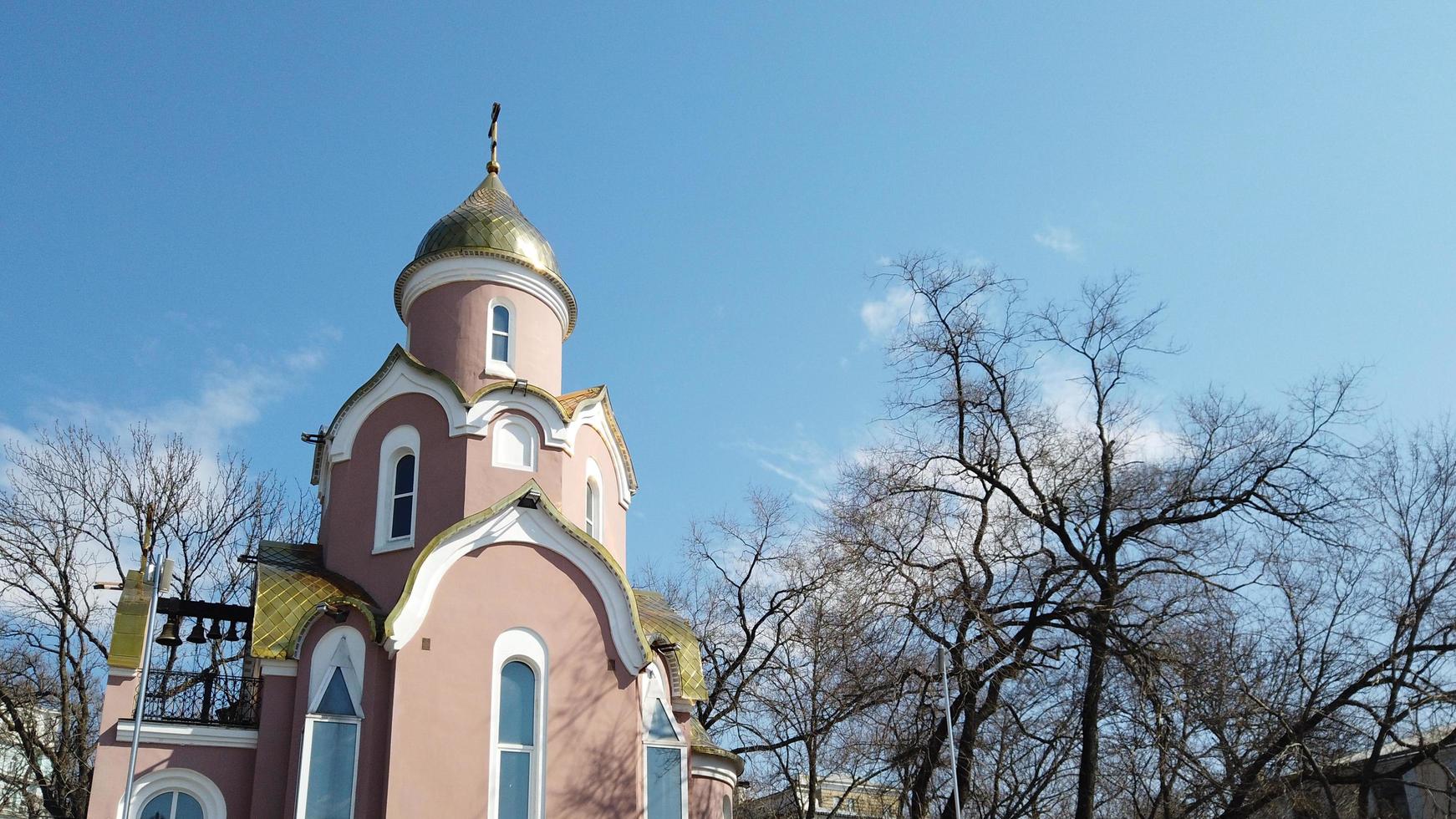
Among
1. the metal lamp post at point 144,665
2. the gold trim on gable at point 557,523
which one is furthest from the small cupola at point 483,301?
the metal lamp post at point 144,665

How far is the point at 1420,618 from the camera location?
18.2 metres

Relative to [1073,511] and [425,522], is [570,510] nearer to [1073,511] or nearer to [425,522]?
[425,522]

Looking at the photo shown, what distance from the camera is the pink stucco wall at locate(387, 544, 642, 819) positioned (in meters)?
15.5

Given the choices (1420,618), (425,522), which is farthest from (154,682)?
(1420,618)

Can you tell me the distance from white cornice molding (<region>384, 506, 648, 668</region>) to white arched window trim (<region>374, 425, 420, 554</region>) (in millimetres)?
1490

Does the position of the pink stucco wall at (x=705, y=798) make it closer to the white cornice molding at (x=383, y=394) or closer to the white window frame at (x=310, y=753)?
the white window frame at (x=310, y=753)

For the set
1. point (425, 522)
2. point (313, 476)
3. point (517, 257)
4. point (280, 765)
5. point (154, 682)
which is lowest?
point (280, 765)

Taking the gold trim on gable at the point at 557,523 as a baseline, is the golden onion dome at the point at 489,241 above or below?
above

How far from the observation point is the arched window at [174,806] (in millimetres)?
15445

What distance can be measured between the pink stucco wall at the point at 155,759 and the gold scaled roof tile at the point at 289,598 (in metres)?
1.41

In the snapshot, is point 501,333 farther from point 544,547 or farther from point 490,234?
point 544,547

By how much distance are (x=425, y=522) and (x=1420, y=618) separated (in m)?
15.1

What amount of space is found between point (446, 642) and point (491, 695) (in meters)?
0.94

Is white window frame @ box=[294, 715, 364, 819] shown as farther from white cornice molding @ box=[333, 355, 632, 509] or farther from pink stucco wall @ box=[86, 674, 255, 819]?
white cornice molding @ box=[333, 355, 632, 509]
